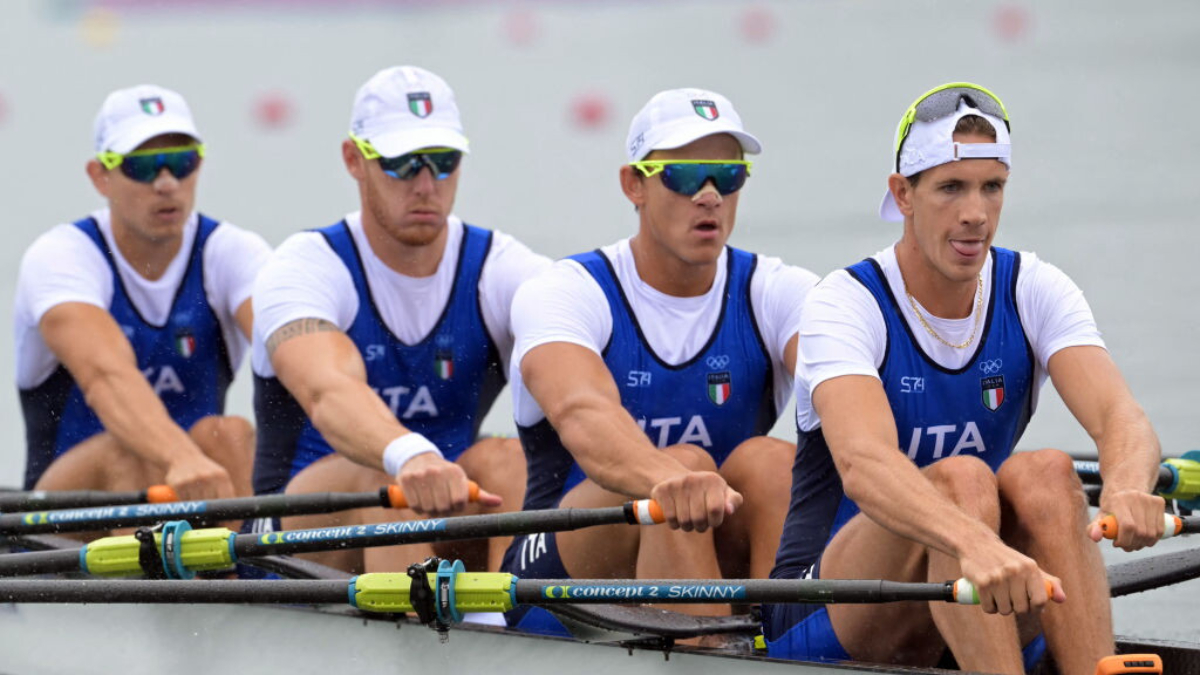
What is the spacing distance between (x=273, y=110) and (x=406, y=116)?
18.5 m

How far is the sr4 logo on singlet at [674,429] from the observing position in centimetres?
479

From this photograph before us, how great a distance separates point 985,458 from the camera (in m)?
4.27

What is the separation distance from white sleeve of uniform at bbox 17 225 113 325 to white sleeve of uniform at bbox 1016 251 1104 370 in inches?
128

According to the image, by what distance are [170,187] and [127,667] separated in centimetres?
197

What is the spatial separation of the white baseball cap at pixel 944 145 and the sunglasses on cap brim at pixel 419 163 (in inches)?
77.1

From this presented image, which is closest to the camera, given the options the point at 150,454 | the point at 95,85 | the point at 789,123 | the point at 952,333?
the point at 952,333

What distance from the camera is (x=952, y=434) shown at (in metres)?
4.16

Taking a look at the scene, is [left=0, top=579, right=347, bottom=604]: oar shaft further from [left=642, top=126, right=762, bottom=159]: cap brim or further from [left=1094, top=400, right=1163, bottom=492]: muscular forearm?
[left=1094, top=400, right=1163, bottom=492]: muscular forearm

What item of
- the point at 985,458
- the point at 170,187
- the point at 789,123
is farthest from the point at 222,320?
the point at 789,123

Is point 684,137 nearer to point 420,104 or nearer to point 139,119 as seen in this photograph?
point 420,104

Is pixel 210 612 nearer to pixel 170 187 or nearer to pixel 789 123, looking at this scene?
pixel 170 187

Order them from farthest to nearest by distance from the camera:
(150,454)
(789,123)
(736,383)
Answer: (789,123), (150,454), (736,383)

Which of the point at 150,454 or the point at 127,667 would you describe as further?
the point at 150,454

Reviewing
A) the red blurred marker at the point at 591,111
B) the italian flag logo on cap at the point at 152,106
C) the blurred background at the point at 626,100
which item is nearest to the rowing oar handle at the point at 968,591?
the italian flag logo on cap at the point at 152,106
